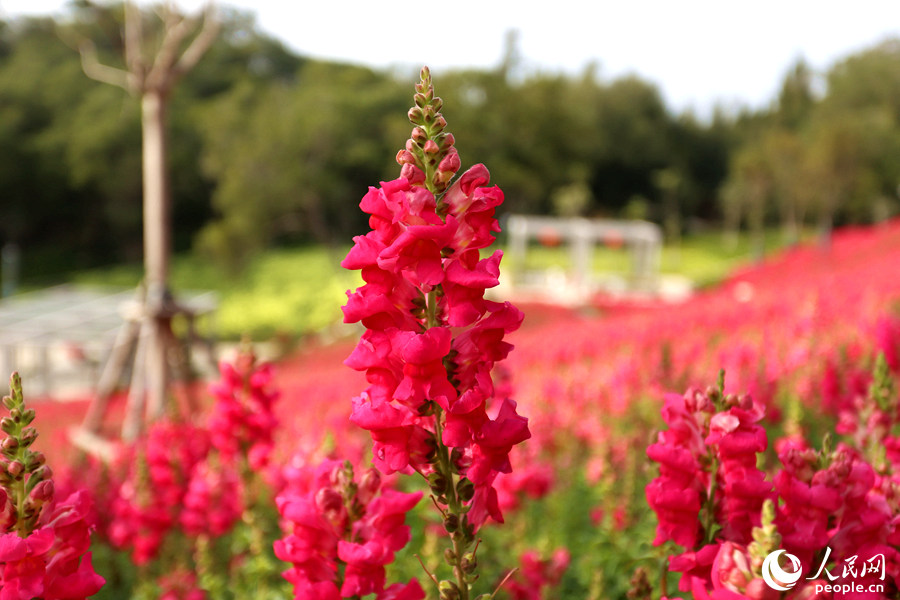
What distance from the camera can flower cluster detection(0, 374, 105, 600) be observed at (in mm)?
1267

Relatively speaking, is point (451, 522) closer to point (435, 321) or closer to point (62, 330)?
point (435, 321)

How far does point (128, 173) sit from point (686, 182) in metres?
40.7

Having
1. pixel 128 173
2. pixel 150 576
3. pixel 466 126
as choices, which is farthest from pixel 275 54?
pixel 150 576

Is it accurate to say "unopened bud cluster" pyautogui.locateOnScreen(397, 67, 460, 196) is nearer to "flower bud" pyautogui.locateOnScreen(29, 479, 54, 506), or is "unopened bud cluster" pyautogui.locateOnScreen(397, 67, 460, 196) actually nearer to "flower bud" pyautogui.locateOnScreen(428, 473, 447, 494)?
"flower bud" pyautogui.locateOnScreen(428, 473, 447, 494)

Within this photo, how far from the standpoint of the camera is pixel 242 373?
3021 millimetres

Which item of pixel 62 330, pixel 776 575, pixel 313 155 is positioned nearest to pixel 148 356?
pixel 776 575

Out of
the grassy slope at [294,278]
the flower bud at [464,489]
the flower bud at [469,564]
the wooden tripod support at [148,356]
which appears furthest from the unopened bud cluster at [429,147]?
the grassy slope at [294,278]

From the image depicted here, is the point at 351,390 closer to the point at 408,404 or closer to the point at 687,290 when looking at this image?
the point at 408,404

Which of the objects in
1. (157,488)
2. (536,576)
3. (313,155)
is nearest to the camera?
(536,576)

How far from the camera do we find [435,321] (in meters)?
1.34

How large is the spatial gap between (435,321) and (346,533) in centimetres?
54

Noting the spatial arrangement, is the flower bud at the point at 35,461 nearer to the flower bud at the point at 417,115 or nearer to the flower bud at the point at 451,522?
the flower bud at the point at 451,522

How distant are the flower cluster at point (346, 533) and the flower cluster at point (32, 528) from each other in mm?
373

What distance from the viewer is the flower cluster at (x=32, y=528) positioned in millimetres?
1267
